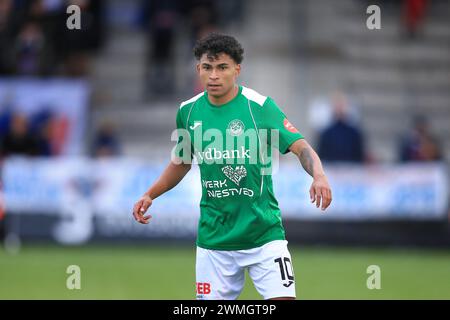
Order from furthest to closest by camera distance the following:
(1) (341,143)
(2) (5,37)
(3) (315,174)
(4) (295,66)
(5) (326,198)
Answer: (4) (295,66) < (2) (5,37) < (1) (341,143) < (3) (315,174) < (5) (326,198)

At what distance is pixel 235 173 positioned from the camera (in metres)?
7.03

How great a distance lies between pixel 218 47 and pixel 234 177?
90cm

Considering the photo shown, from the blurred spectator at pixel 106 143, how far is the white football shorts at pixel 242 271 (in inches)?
446

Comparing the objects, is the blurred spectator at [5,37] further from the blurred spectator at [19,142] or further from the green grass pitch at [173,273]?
the green grass pitch at [173,273]

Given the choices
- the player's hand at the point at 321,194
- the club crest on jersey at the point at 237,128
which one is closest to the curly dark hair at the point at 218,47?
the club crest on jersey at the point at 237,128

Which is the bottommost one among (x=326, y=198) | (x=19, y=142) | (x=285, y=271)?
(x=285, y=271)

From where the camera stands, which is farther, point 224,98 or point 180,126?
point 180,126

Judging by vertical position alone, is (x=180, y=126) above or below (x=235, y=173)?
above

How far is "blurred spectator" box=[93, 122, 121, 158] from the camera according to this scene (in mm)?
18453

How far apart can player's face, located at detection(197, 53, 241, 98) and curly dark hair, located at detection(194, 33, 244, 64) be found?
3 cm

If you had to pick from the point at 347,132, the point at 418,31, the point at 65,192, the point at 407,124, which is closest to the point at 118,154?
the point at 65,192

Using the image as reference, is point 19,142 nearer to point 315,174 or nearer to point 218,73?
point 218,73

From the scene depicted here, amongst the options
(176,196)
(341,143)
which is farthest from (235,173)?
(341,143)

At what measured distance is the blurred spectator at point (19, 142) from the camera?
17609 mm
